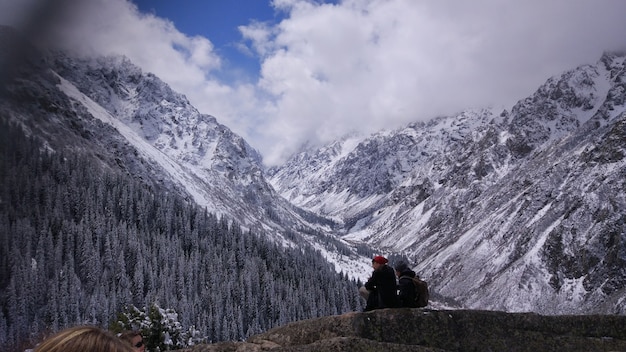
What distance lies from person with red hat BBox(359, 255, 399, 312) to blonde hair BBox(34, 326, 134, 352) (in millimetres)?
12547

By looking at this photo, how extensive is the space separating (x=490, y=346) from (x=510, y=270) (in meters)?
202

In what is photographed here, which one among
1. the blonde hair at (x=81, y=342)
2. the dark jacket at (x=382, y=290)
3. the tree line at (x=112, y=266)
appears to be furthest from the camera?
the tree line at (x=112, y=266)

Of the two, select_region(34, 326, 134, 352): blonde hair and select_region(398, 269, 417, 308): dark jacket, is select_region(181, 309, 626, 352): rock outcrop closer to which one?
select_region(398, 269, 417, 308): dark jacket

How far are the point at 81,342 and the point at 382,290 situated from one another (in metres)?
13.0

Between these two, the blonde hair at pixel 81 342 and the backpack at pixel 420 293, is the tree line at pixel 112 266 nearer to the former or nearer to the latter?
the backpack at pixel 420 293

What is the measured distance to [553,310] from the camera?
163250mm

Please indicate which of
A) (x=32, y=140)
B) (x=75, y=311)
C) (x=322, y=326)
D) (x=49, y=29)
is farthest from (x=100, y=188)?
(x=322, y=326)

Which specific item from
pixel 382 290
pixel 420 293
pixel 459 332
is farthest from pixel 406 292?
pixel 459 332

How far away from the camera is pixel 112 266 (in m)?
145

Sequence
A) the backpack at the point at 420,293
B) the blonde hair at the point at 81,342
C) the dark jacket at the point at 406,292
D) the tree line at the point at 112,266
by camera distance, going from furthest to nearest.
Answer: the tree line at the point at 112,266 → the backpack at the point at 420,293 → the dark jacket at the point at 406,292 → the blonde hair at the point at 81,342

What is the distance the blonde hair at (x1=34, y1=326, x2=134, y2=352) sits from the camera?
4.48m

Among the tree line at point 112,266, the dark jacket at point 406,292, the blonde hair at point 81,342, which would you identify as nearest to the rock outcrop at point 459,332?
the dark jacket at point 406,292

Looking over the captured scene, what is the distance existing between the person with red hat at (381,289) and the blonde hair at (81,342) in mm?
12547

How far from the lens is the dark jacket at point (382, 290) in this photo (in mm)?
16188
